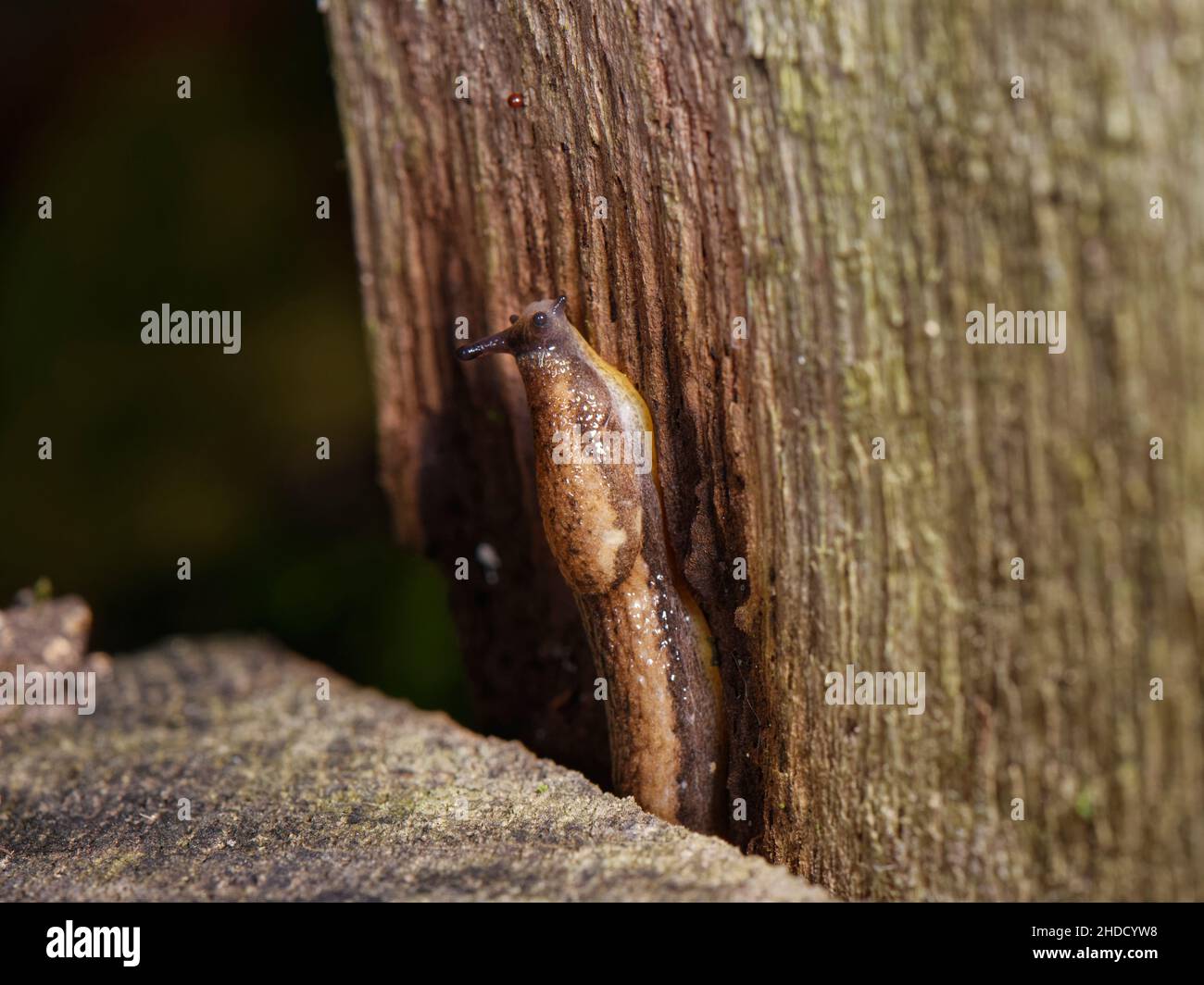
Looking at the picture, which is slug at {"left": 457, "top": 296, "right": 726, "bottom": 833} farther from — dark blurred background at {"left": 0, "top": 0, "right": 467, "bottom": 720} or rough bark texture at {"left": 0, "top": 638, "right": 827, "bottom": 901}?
dark blurred background at {"left": 0, "top": 0, "right": 467, "bottom": 720}

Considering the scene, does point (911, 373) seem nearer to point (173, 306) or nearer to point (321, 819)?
point (321, 819)

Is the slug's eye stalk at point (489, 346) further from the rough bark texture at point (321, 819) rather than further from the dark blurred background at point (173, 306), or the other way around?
the dark blurred background at point (173, 306)

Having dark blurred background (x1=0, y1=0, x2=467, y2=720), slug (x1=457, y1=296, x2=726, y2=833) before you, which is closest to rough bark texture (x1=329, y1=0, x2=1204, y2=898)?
slug (x1=457, y1=296, x2=726, y2=833)

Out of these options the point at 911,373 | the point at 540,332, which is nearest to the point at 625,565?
the point at 540,332

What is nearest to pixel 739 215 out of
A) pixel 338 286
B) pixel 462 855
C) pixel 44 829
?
pixel 462 855

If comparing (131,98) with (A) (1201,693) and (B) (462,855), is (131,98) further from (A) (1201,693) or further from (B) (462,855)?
(A) (1201,693)

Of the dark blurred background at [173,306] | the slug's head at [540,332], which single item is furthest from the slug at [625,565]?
the dark blurred background at [173,306]
